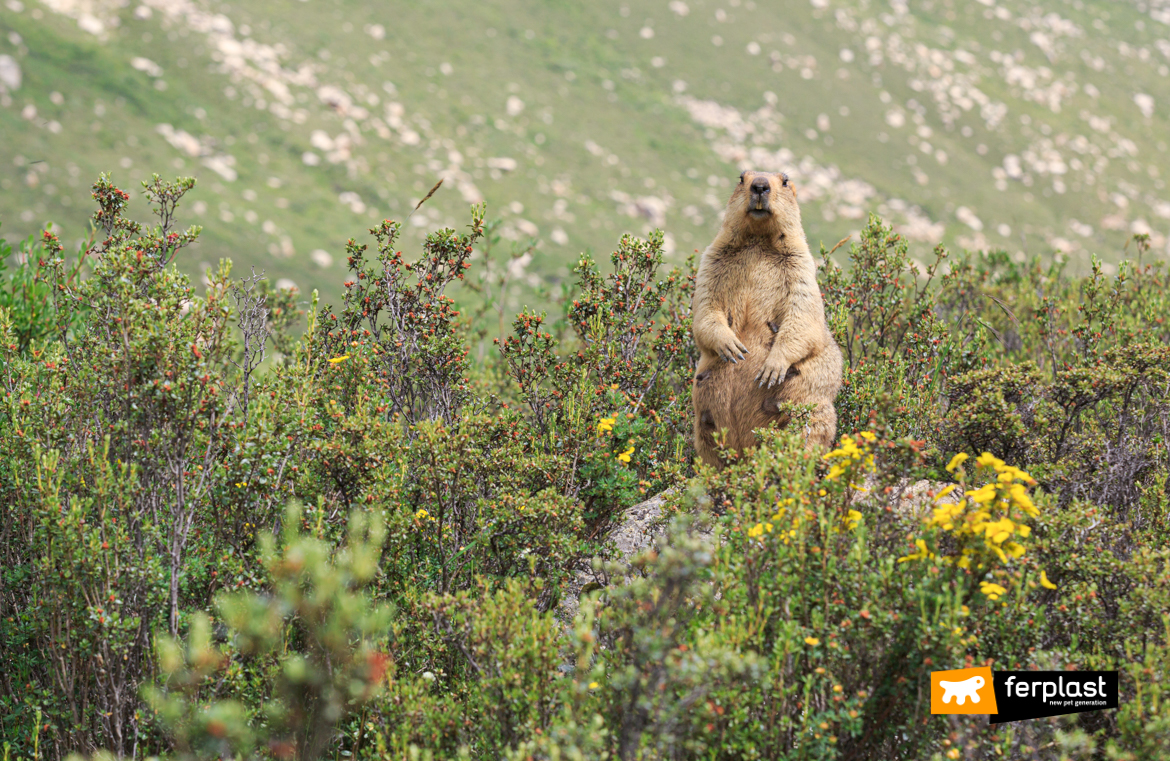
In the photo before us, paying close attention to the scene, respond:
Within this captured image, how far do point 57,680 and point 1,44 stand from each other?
2681cm

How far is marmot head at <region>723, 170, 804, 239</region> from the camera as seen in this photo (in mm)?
5684

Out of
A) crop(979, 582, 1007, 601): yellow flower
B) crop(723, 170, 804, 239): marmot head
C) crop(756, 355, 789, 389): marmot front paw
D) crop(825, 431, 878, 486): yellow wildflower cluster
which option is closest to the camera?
crop(979, 582, 1007, 601): yellow flower

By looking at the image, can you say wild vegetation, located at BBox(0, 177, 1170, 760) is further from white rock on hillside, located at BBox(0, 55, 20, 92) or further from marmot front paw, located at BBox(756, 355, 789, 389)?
white rock on hillside, located at BBox(0, 55, 20, 92)

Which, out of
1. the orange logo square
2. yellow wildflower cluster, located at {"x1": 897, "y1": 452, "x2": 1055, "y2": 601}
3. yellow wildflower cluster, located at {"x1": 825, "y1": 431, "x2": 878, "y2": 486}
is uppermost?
yellow wildflower cluster, located at {"x1": 825, "y1": 431, "x2": 878, "y2": 486}

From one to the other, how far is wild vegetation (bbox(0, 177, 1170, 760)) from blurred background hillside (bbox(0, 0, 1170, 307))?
14.0 meters

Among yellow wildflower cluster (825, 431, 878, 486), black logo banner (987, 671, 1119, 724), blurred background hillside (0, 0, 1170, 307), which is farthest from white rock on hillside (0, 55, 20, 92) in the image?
black logo banner (987, 671, 1119, 724)

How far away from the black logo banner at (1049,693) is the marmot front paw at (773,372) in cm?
243

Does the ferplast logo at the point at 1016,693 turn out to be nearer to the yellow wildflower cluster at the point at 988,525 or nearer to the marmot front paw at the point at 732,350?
the yellow wildflower cluster at the point at 988,525

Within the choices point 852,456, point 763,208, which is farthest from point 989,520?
point 763,208

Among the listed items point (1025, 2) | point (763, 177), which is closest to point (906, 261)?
point (763, 177)

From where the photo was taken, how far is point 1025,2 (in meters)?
49.1

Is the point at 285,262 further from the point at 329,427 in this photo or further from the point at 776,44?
the point at 776,44

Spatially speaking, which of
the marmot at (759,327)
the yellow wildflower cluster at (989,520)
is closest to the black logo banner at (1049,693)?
the yellow wildflower cluster at (989,520)

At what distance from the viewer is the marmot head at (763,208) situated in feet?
18.6
